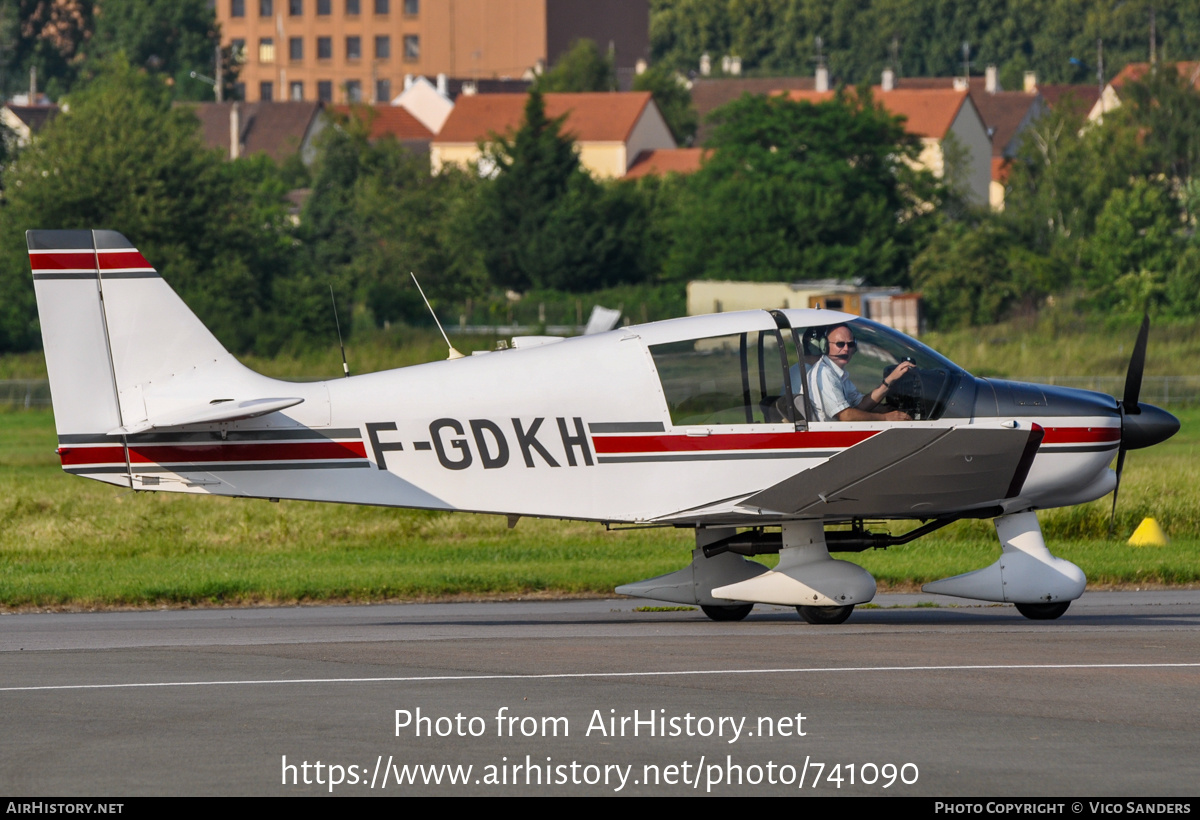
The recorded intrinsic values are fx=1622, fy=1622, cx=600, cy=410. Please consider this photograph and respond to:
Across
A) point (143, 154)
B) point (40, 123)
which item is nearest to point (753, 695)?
point (143, 154)

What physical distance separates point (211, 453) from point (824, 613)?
4769 millimetres

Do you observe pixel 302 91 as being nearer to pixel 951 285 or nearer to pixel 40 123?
pixel 40 123

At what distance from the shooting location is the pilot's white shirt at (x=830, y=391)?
1202 centimetres

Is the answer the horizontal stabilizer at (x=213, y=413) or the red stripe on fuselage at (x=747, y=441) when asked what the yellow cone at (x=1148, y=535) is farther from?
the horizontal stabilizer at (x=213, y=413)

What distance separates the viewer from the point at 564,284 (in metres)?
70.1

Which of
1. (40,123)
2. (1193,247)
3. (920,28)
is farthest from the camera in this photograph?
(920,28)

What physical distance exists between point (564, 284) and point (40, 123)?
51.1 m

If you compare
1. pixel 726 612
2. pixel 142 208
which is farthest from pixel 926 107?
pixel 726 612

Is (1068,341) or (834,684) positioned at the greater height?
(834,684)

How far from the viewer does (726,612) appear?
13.2 m

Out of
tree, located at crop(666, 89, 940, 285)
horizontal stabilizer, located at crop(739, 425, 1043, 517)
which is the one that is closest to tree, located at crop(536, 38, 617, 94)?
tree, located at crop(666, 89, 940, 285)

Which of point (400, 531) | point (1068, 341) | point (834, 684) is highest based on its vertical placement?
point (834, 684)

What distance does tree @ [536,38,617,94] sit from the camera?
111312mm

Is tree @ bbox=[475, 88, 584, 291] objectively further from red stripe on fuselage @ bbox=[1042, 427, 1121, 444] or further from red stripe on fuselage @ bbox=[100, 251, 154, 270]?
red stripe on fuselage @ bbox=[1042, 427, 1121, 444]
